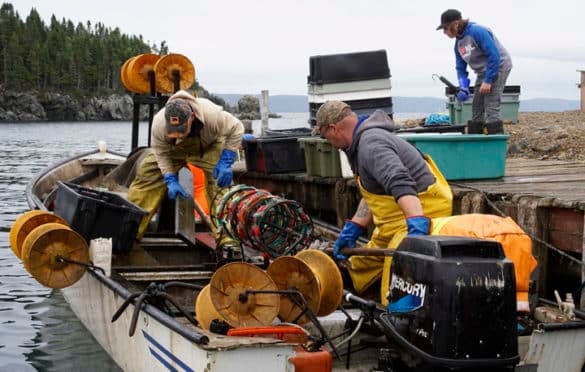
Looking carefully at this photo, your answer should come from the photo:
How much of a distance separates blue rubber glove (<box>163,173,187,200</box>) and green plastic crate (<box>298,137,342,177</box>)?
248 cm

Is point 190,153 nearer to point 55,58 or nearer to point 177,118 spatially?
point 177,118

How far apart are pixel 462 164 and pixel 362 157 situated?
4.14 metres

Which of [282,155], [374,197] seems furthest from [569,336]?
[282,155]

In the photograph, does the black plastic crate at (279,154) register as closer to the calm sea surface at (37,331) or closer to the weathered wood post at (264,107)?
the calm sea surface at (37,331)

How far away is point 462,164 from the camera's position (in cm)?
1003

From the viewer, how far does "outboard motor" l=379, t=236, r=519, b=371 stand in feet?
15.7

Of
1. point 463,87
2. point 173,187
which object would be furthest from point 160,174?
point 463,87

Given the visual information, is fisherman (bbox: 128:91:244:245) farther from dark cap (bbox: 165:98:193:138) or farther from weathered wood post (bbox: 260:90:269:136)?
weathered wood post (bbox: 260:90:269:136)

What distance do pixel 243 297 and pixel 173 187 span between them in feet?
11.5

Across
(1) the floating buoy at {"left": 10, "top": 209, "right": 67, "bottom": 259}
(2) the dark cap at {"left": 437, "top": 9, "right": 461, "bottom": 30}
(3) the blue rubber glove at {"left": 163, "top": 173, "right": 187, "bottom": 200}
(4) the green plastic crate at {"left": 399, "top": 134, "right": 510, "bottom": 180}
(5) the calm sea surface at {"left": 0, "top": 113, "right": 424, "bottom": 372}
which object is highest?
(2) the dark cap at {"left": 437, "top": 9, "right": 461, "bottom": 30}

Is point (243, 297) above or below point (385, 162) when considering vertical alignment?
below

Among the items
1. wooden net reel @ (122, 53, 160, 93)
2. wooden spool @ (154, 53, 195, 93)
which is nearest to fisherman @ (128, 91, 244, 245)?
wooden spool @ (154, 53, 195, 93)

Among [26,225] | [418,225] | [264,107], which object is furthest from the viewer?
[264,107]

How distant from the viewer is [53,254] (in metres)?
7.39
